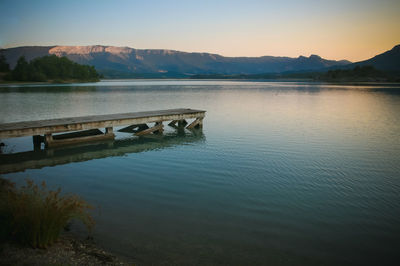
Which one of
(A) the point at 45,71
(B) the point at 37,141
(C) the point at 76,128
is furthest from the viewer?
(A) the point at 45,71

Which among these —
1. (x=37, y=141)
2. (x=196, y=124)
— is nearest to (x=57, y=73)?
(x=196, y=124)

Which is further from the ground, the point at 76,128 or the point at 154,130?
the point at 76,128

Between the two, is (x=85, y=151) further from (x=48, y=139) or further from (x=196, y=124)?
(x=196, y=124)

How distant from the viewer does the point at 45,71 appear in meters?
114

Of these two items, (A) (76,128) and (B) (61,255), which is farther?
(A) (76,128)

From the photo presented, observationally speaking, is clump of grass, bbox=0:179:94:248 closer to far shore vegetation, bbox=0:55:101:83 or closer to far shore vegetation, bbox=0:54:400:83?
far shore vegetation, bbox=0:54:400:83

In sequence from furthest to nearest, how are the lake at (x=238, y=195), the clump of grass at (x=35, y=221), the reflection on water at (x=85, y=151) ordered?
the reflection on water at (x=85, y=151), the lake at (x=238, y=195), the clump of grass at (x=35, y=221)

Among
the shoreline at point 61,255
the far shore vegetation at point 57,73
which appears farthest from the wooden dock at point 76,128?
the far shore vegetation at point 57,73

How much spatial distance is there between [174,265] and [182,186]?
4320mm

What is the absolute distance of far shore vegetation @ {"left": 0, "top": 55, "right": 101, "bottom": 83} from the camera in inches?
4000

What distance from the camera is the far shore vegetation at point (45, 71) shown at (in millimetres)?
101594

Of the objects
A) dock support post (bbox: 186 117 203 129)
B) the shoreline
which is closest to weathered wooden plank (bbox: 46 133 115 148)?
dock support post (bbox: 186 117 203 129)

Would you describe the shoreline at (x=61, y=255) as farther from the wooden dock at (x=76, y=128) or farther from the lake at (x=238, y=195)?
the wooden dock at (x=76, y=128)

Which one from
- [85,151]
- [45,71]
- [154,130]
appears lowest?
[85,151]
